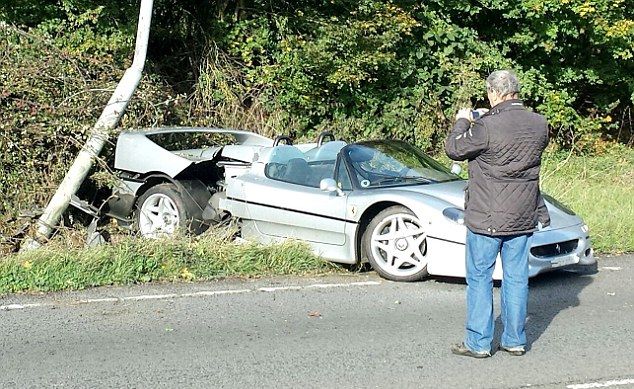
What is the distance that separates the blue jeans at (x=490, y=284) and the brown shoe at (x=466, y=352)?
3 centimetres

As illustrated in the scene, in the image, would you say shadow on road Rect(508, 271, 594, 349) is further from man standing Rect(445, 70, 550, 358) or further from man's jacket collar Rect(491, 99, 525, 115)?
man's jacket collar Rect(491, 99, 525, 115)

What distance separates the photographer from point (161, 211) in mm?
10672

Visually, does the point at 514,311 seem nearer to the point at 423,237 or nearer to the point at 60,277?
the point at 423,237

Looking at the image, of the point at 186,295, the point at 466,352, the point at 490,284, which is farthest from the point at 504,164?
the point at 186,295

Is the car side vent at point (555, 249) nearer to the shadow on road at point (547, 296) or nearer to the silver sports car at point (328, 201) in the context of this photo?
the silver sports car at point (328, 201)

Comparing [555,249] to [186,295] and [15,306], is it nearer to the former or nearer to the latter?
[186,295]

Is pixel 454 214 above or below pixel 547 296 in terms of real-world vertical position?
above

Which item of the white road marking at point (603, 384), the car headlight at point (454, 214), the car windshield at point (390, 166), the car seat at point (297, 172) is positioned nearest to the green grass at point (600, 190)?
the car windshield at point (390, 166)

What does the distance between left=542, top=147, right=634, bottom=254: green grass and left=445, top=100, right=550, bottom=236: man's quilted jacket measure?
4.78 meters

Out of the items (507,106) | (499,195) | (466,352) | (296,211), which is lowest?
(466,352)

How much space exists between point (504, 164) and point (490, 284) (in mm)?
788

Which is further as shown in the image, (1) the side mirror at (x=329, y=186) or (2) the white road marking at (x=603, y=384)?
(1) the side mirror at (x=329, y=186)

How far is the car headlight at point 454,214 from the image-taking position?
834 centimetres

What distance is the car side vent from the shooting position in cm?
846
